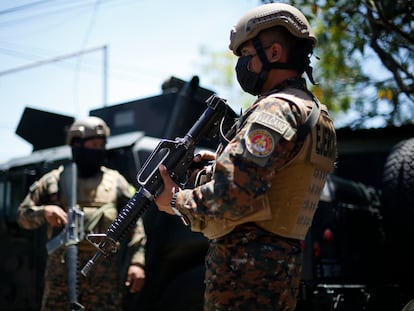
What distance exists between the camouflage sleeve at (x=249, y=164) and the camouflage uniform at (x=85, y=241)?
2.13 meters

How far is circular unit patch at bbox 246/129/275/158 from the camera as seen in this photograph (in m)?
2.22

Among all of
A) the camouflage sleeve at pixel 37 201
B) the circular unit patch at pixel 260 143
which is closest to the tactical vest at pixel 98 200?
the camouflage sleeve at pixel 37 201

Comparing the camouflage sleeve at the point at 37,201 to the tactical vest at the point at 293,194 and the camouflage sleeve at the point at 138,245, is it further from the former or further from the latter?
the tactical vest at the point at 293,194

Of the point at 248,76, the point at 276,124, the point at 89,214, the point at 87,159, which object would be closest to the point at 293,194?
the point at 276,124

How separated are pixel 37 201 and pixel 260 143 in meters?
2.61

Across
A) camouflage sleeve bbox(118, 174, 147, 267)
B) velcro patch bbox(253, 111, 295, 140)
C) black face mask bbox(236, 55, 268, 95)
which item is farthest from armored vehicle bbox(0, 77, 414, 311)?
velcro patch bbox(253, 111, 295, 140)

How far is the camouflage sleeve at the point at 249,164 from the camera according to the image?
2219 millimetres

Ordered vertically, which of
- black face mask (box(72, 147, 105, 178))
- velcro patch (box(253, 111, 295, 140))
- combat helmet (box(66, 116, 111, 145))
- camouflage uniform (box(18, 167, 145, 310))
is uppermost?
combat helmet (box(66, 116, 111, 145))

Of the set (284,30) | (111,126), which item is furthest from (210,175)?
(111,126)

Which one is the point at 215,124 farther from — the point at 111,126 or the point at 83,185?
the point at 111,126

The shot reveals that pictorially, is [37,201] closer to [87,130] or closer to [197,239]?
[87,130]

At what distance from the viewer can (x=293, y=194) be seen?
2389 mm

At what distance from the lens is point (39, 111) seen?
6289 mm

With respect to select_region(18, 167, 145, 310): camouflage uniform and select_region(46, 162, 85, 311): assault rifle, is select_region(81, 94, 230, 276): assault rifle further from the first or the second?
select_region(18, 167, 145, 310): camouflage uniform
